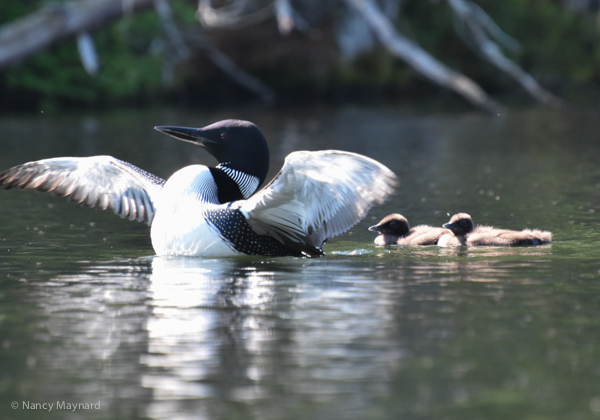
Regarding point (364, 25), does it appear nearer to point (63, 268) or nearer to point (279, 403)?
point (63, 268)

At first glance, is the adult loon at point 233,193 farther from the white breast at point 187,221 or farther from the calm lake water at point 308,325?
the calm lake water at point 308,325

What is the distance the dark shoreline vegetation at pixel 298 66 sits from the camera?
1174 inches

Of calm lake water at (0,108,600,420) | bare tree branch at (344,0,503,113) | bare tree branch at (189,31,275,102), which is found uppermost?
bare tree branch at (189,31,275,102)

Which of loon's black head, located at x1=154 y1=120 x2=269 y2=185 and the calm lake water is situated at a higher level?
loon's black head, located at x1=154 y1=120 x2=269 y2=185

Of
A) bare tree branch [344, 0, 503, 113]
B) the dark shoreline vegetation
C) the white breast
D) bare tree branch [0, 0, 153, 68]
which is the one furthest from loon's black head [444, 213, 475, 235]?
the dark shoreline vegetation

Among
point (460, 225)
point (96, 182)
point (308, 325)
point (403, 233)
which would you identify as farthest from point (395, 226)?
point (308, 325)

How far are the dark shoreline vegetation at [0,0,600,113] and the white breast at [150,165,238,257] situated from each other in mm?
21304

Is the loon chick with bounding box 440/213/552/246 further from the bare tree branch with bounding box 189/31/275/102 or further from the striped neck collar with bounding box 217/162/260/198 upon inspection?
the bare tree branch with bounding box 189/31/275/102

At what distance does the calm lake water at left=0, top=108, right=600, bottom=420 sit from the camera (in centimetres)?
388

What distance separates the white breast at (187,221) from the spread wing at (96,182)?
→ 0.60 meters

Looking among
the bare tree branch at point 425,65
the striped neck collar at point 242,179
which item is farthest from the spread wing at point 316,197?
the bare tree branch at point 425,65

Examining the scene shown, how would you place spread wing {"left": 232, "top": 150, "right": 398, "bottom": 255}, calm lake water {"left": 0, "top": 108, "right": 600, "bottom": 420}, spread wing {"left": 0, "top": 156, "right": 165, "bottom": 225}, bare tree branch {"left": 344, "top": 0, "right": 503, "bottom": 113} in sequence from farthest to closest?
bare tree branch {"left": 344, "top": 0, "right": 503, "bottom": 113} < spread wing {"left": 0, "top": 156, "right": 165, "bottom": 225} < spread wing {"left": 232, "top": 150, "right": 398, "bottom": 255} < calm lake water {"left": 0, "top": 108, "right": 600, "bottom": 420}

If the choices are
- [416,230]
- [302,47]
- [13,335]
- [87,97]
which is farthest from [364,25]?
[13,335]

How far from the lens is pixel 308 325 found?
4996 millimetres
